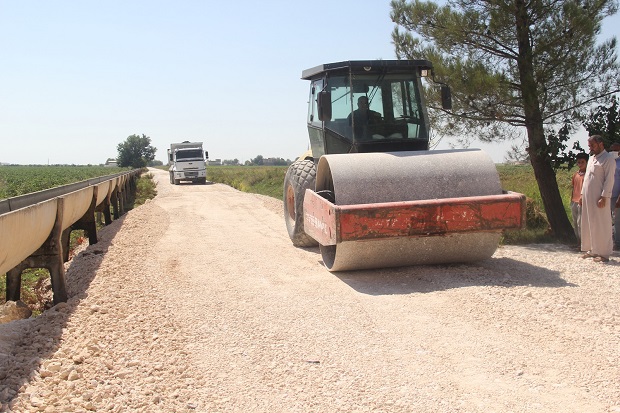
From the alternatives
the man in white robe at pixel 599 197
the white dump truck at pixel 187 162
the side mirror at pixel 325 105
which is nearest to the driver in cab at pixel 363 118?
the side mirror at pixel 325 105

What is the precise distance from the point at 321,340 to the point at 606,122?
7.25m

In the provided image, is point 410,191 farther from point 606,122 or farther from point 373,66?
point 606,122

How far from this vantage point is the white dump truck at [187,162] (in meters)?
36.6

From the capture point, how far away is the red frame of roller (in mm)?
6520

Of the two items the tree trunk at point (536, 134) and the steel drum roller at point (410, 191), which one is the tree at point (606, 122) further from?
the steel drum roller at point (410, 191)

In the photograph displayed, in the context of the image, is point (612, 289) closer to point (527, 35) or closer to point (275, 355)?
point (275, 355)

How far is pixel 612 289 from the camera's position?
641 cm

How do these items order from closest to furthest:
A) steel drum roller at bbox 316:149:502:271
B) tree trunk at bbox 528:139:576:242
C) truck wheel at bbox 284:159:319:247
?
1. steel drum roller at bbox 316:149:502:271
2. truck wheel at bbox 284:159:319:247
3. tree trunk at bbox 528:139:576:242

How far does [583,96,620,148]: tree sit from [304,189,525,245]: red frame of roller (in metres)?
4.00

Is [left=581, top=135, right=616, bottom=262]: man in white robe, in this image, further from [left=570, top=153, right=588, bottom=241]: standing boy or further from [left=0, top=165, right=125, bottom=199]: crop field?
[left=0, top=165, right=125, bottom=199]: crop field

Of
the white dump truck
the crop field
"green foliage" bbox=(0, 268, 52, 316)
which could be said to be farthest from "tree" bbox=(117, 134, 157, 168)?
"green foliage" bbox=(0, 268, 52, 316)

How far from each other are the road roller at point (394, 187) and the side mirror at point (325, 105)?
1 centimetres

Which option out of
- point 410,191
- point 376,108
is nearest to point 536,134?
point 376,108

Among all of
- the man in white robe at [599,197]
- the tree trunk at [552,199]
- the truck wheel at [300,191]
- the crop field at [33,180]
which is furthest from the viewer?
the crop field at [33,180]
